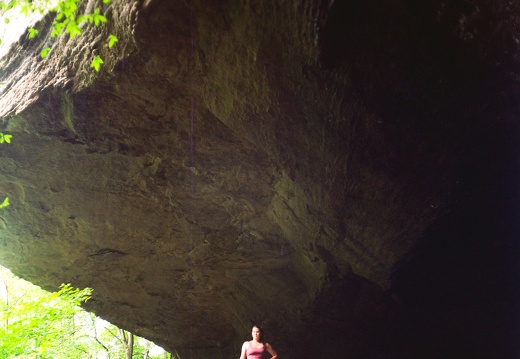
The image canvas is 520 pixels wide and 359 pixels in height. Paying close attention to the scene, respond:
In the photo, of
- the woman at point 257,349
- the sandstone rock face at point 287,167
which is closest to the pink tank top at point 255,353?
the woman at point 257,349

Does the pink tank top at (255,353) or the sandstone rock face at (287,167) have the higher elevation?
the sandstone rock face at (287,167)

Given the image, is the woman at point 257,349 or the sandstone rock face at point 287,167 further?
the woman at point 257,349

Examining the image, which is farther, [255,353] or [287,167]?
[255,353]

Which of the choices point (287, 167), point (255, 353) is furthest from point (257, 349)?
point (287, 167)

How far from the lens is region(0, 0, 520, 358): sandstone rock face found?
3.47m

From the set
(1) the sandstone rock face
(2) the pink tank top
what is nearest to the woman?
(2) the pink tank top

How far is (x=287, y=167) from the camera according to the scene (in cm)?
505

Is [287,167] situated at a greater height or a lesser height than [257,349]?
greater

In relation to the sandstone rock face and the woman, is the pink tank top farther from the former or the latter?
the sandstone rock face

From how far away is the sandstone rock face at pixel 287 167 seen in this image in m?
3.47

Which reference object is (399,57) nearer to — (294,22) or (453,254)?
(294,22)

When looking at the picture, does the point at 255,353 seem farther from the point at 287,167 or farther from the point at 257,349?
the point at 287,167

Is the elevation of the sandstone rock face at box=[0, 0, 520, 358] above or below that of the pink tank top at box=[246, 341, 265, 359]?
above

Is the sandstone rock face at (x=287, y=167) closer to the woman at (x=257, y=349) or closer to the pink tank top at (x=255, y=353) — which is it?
the woman at (x=257, y=349)
